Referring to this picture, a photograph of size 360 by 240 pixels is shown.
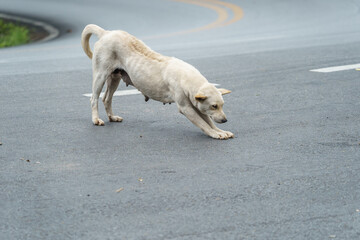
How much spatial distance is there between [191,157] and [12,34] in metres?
16.1

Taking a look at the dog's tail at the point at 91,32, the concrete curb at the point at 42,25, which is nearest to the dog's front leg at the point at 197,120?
the dog's tail at the point at 91,32

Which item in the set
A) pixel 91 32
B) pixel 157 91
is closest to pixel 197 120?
pixel 157 91

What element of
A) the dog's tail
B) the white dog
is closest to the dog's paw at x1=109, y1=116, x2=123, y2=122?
the white dog

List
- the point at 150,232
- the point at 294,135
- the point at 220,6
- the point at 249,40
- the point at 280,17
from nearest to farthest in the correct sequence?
the point at 150,232 → the point at 294,135 → the point at 249,40 → the point at 280,17 → the point at 220,6

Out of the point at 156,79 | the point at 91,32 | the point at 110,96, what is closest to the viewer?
the point at 156,79

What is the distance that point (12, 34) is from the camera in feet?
69.8

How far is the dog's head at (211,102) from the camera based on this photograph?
673 centimetres

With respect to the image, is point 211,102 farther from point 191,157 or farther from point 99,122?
point 99,122

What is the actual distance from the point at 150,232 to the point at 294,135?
2967 mm

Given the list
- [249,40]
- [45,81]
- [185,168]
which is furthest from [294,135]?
[249,40]

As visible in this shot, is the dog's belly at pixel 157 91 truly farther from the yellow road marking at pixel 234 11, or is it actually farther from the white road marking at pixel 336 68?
the yellow road marking at pixel 234 11

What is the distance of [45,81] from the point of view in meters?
10.8

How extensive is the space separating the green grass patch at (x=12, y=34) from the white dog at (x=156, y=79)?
1252cm

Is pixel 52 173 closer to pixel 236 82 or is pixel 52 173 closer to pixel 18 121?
pixel 18 121
